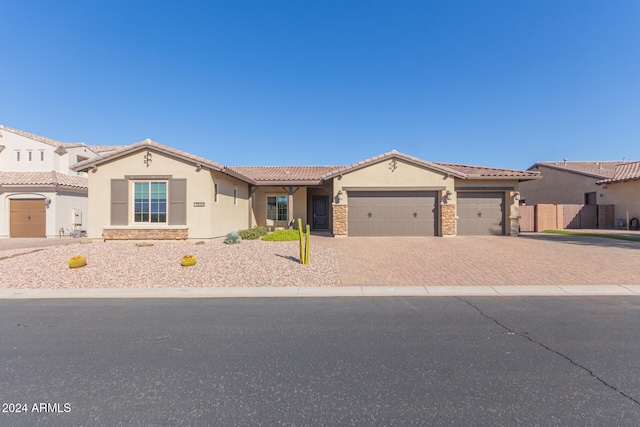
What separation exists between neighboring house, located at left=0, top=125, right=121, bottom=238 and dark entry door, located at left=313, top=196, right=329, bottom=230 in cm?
1385

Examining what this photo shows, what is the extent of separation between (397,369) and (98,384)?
3.13 metres

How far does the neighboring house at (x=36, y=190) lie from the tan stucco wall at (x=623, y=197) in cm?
3566

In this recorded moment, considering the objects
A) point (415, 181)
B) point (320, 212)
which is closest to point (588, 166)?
point (415, 181)

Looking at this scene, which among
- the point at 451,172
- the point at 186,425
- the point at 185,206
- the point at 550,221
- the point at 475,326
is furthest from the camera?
the point at 550,221

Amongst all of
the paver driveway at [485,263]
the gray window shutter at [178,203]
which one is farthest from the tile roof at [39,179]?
the paver driveway at [485,263]

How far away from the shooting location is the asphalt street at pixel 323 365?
2781mm

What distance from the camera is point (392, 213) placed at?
657 inches

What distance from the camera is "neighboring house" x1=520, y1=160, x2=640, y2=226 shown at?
2231 centimetres

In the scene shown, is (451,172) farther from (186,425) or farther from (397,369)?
(186,425)

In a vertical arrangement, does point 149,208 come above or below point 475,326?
above

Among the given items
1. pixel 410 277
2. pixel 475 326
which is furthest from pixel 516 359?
pixel 410 277

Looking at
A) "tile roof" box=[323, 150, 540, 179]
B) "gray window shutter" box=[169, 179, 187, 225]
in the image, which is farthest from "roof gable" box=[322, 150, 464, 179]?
"gray window shutter" box=[169, 179, 187, 225]

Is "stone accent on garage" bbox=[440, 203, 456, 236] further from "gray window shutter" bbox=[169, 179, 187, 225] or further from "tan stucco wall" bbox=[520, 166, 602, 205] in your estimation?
"tan stucco wall" bbox=[520, 166, 602, 205]

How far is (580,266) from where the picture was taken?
30.1ft
